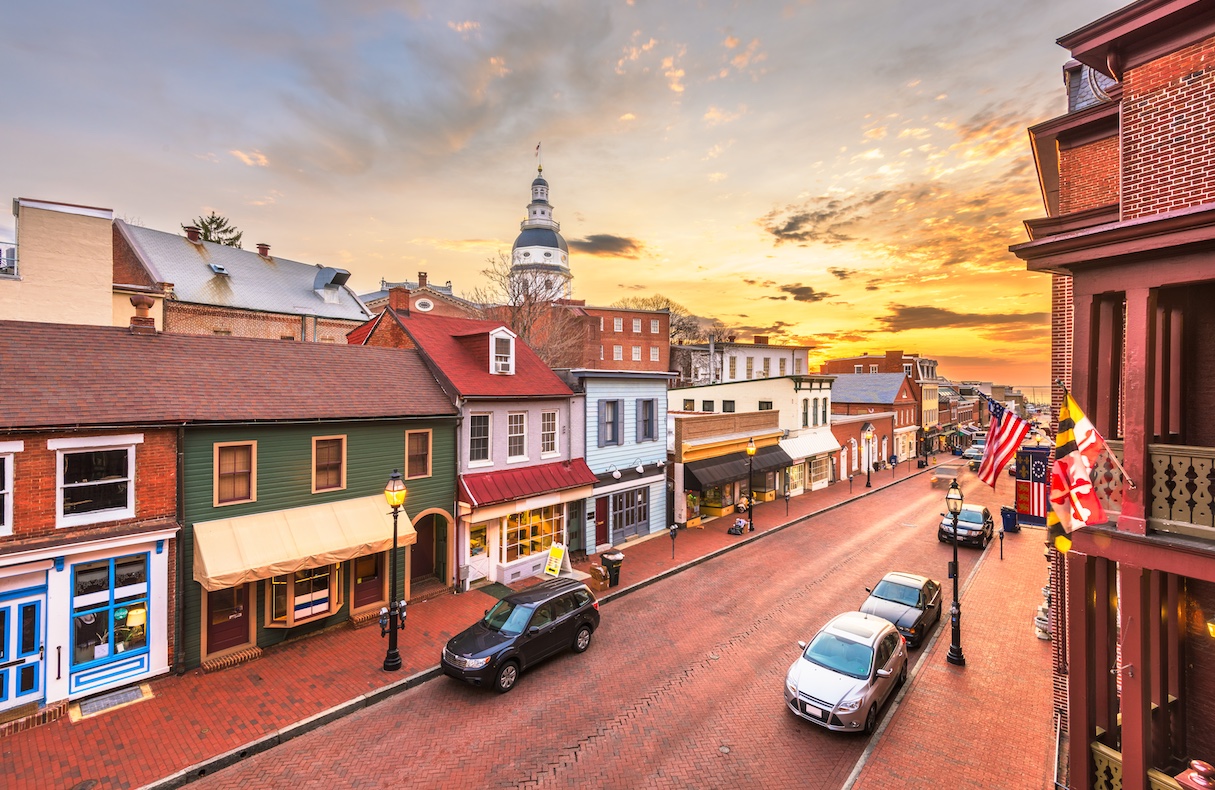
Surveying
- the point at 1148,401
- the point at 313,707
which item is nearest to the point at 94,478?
the point at 313,707

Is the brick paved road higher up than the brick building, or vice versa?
the brick building

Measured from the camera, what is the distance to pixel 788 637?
1488 cm

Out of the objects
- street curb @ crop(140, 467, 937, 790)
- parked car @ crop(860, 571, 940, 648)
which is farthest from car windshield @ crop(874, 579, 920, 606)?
street curb @ crop(140, 467, 937, 790)

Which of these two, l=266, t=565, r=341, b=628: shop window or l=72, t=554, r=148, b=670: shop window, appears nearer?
l=72, t=554, r=148, b=670: shop window

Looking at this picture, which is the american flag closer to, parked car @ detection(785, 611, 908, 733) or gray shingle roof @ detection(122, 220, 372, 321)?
parked car @ detection(785, 611, 908, 733)

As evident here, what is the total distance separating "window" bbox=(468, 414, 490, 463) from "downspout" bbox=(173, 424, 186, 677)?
24.9 feet

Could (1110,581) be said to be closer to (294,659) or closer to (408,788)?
(408,788)

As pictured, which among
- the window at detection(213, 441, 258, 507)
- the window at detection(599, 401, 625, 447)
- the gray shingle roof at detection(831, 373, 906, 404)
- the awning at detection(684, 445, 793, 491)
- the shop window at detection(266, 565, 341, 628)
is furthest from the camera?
the gray shingle roof at detection(831, 373, 906, 404)

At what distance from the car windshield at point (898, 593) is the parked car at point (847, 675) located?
3.27 meters

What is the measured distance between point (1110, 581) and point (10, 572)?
18504 mm

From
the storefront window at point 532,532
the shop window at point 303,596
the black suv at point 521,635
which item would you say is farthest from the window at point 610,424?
the shop window at point 303,596

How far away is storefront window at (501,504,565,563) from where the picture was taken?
744 inches

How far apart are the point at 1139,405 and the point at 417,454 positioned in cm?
1627

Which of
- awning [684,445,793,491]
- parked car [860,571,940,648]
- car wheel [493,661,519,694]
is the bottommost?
car wheel [493,661,519,694]
